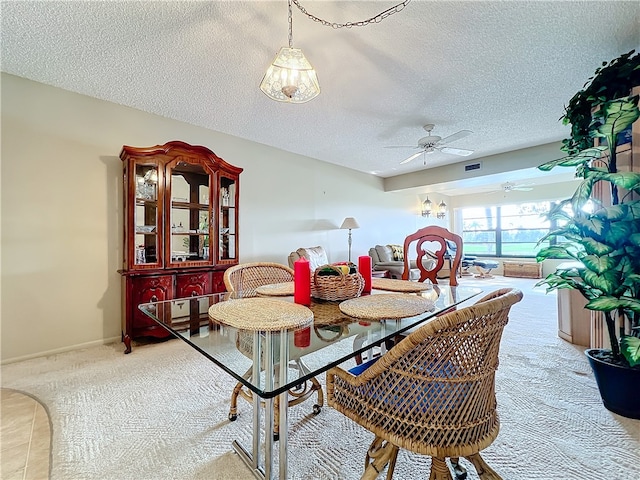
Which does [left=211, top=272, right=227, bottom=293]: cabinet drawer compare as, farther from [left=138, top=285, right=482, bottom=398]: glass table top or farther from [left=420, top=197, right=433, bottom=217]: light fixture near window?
Result: [left=420, top=197, right=433, bottom=217]: light fixture near window

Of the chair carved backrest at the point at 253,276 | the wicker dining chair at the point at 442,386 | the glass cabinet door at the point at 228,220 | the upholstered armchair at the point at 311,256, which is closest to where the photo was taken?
the wicker dining chair at the point at 442,386

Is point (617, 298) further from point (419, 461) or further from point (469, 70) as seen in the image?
point (469, 70)

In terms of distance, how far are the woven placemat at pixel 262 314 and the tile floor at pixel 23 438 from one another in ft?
3.52

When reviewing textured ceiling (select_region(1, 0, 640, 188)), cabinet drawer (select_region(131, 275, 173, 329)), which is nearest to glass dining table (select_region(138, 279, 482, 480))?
cabinet drawer (select_region(131, 275, 173, 329))

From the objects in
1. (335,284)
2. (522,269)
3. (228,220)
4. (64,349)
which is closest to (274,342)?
(335,284)

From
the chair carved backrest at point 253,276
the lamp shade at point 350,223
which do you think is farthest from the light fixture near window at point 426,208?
the chair carved backrest at point 253,276

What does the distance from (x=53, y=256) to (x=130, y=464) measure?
226 centimetres

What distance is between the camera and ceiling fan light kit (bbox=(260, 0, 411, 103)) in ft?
5.08

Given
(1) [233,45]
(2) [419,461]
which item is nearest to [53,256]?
(1) [233,45]

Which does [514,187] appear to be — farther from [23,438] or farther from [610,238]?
[23,438]

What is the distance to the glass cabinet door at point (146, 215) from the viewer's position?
2801 millimetres

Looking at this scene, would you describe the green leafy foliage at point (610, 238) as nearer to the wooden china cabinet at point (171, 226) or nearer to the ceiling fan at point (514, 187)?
the wooden china cabinet at point (171, 226)

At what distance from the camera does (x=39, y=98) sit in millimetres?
2561

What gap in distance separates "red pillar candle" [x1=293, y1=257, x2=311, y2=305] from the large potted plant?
1586 millimetres
